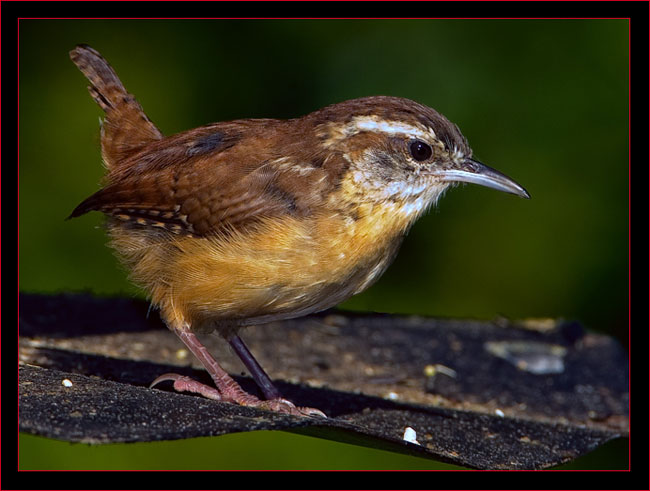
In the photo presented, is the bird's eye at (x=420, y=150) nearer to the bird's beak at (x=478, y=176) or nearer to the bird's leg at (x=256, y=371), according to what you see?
the bird's beak at (x=478, y=176)

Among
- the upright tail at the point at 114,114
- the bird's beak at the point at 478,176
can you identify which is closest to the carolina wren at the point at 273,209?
the bird's beak at the point at 478,176

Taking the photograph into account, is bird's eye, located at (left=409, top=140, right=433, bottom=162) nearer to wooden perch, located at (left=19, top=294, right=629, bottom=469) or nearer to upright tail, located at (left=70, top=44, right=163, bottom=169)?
wooden perch, located at (left=19, top=294, right=629, bottom=469)

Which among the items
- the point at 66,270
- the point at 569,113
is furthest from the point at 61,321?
the point at 569,113

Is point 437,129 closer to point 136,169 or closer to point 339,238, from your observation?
point 339,238

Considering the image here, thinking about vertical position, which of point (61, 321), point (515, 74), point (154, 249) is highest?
point (515, 74)

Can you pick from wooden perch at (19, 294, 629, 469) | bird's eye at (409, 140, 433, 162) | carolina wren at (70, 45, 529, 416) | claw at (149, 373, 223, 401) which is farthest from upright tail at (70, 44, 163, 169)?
bird's eye at (409, 140, 433, 162)

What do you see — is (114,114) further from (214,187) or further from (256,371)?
(256,371)

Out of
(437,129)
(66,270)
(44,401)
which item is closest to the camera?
(44,401)
